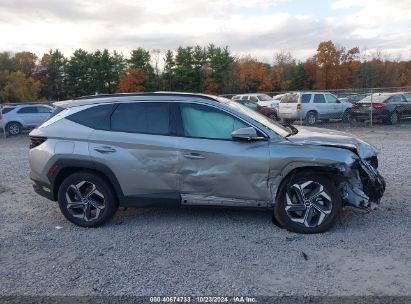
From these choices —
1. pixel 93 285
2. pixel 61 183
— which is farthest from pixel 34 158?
pixel 93 285

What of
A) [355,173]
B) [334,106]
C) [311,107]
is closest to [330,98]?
[334,106]

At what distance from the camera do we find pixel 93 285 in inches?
157

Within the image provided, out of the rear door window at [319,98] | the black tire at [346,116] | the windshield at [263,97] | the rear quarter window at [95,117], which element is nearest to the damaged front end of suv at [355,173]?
the rear quarter window at [95,117]

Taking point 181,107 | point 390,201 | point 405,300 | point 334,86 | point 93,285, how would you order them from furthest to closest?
1. point 334,86
2. point 390,201
3. point 181,107
4. point 93,285
5. point 405,300

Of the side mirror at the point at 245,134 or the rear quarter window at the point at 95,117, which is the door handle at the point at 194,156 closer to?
the side mirror at the point at 245,134

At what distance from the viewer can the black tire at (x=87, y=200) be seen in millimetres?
5574

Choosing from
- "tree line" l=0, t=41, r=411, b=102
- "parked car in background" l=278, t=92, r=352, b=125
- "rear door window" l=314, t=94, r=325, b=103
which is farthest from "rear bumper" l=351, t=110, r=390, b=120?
"tree line" l=0, t=41, r=411, b=102

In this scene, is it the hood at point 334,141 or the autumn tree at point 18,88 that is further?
the autumn tree at point 18,88

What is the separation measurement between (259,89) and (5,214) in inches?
2492

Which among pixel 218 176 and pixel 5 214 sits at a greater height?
pixel 218 176

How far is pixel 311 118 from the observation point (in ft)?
70.1

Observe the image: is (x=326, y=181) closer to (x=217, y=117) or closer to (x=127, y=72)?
(x=217, y=117)

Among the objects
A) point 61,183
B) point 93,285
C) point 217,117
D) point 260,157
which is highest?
point 217,117

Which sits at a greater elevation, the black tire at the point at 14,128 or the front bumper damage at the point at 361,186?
the front bumper damage at the point at 361,186
